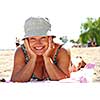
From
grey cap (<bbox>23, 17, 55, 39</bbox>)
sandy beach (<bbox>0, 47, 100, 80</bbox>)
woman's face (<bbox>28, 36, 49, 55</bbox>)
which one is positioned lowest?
sandy beach (<bbox>0, 47, 100, 80</bbox>)

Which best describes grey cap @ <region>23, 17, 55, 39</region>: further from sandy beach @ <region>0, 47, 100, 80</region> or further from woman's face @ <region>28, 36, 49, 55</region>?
sandy beach @ <region>0, 47, 100, 80</region>

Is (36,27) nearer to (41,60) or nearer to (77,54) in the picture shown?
(41,60)

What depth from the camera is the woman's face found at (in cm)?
223

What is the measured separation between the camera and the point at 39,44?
2227 millimetres

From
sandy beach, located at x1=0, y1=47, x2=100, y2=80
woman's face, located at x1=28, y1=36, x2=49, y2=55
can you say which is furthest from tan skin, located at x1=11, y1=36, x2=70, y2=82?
sandy beach, located at x1=0, y1=47, x2=100, y2=80

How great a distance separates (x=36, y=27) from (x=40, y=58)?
23 centimetres

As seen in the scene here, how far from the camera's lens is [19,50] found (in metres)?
2.25

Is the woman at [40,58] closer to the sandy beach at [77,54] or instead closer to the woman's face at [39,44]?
the woman's face at [39,44]

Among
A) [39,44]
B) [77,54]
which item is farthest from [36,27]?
[77,54]

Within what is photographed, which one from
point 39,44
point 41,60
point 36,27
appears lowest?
point 41,60

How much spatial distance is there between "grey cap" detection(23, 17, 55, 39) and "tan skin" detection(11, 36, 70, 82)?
0.12 feet

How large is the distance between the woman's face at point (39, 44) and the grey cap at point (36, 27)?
31mm

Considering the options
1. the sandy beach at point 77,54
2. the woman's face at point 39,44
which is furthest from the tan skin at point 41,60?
the sandy beach at point 77,54
